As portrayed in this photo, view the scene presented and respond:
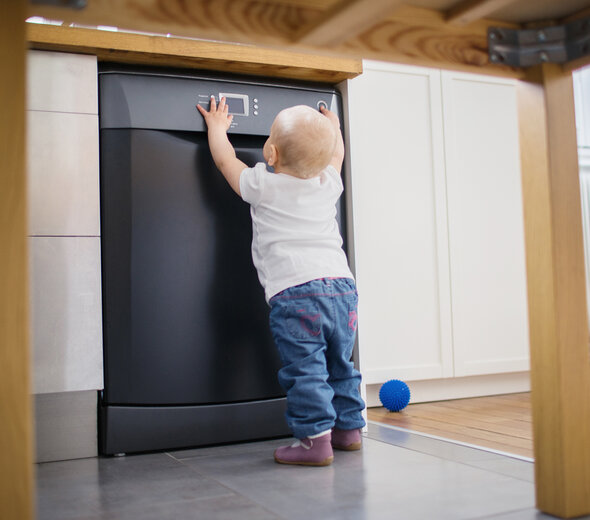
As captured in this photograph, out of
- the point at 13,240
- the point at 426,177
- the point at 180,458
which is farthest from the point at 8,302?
the point at 426,177

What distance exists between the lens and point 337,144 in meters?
1.58

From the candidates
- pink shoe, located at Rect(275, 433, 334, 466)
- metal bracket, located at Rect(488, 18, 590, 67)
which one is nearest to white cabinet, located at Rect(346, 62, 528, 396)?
pink shoe, located at Rect(275, 433, 334, 466)

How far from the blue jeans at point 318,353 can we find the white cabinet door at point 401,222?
54 centimetres

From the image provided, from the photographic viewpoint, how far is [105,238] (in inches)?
55.6

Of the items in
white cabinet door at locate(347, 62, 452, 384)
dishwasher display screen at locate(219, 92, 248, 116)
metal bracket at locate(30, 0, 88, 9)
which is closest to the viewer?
metal bracket at locate(30, 0, 88, 9)

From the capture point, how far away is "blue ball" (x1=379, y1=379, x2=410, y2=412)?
185cm

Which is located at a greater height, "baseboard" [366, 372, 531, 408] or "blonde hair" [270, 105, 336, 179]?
"blonde hair" [270, 105, 336, 179]

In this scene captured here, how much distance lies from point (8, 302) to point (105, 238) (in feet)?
2.51

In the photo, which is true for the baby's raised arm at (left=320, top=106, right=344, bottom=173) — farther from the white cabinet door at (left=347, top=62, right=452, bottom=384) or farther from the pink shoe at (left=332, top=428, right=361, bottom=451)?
the pink shoe at (left=332, top=428, right=361, bottom=451)

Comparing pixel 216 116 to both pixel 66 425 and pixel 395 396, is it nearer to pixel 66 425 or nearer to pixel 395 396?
pixel 66 425

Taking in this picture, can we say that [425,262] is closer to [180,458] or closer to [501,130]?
[501,130]

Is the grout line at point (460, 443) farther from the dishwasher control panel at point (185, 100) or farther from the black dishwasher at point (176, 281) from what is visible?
the dishwasher control panel at point (185, 100)

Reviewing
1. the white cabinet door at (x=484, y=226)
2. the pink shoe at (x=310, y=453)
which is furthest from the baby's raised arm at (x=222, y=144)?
the white cabinet door at (x=484, y=226)

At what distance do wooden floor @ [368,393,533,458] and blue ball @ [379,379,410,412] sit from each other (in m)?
0.02
